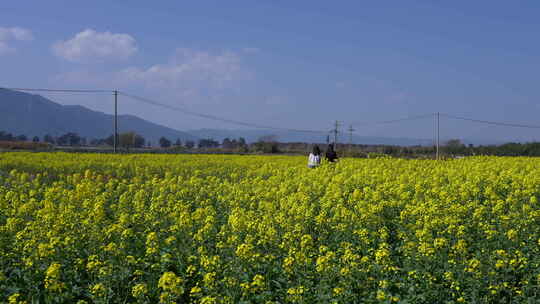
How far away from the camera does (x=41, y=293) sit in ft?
18.6

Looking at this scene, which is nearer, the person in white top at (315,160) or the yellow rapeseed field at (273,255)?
the yellow rapeseed field at (273,255)

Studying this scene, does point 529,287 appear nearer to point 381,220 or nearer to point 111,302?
point 381,220

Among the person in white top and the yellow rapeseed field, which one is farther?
the person in white top

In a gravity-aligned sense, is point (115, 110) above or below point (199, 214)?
above

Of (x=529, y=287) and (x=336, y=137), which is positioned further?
(x=336, y=137)

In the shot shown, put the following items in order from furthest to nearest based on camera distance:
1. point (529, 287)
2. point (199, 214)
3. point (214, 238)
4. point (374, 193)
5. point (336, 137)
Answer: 1. point (336, 137)
2. point (374, 193)
3. point (199, 214)
4. point (214, 238)
5. point (529, 287)

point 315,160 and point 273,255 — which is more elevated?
point 315,160

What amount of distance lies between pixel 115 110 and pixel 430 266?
Answer: 40.0m

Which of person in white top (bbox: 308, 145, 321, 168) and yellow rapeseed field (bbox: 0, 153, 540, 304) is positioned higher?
person in white top (bbox: 308, 145, 321, 168)

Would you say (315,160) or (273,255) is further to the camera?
(315,160)

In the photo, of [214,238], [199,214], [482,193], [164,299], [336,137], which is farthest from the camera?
[336,137]

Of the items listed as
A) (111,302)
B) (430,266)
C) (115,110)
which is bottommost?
(111,302)

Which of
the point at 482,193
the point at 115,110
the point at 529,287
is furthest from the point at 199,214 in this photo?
the point at 115,110

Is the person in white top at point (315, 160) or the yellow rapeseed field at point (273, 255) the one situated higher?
the person in white top at point (315, 160)
